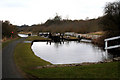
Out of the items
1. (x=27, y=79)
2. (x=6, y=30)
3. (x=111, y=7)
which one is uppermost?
(x=111, y=7)

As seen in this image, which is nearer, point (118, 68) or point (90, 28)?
point (118, 68)

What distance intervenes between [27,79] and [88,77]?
2.86m

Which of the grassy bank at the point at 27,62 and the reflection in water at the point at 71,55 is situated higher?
the grassy bank at the point at 27,62

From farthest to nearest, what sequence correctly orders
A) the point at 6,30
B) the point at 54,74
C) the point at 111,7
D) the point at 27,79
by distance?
the point at 6,30
the point at 111,7
the point at 54,74
the point at 27,79

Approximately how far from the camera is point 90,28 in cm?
5188

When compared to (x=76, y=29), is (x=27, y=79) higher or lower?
lower

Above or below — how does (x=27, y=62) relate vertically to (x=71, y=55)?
above

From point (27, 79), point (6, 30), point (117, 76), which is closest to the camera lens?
point (117, 76)

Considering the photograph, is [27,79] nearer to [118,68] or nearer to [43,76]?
[43,76]

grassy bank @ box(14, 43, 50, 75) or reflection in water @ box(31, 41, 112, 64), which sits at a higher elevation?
grassy bank @ box(14, 43, 50, 75)

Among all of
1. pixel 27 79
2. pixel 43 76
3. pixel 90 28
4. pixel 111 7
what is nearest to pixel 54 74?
pixel 43 76

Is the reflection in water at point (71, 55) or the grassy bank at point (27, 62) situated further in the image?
the reflection in water at point (71, 55)

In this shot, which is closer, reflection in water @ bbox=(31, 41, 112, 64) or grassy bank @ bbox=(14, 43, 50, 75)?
grassy bank @ bbox=(14, 43, 50, 75)

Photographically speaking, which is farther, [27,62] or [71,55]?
[71,55]
